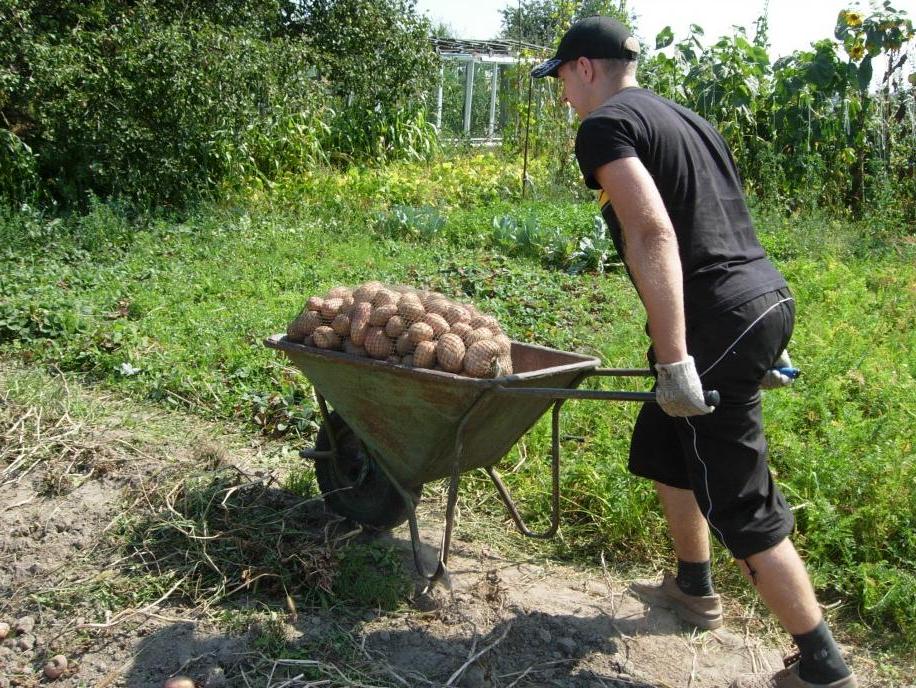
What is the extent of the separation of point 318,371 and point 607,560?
1.57m

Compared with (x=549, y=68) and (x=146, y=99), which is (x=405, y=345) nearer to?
(x=549, y=68)

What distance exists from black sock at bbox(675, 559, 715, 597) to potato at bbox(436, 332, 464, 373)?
119cm

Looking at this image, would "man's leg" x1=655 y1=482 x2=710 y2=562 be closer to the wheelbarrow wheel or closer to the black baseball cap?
the wheelbarrow wheel

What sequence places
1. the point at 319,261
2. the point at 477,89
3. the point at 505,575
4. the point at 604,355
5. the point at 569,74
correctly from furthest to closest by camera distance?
the point at 477,89 → the point at 319,261 → the point at 604,355 → the point at 505,575 → the point at 569,74

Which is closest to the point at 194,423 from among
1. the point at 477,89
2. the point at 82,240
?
the point at 82,240

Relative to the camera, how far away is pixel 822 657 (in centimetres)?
292

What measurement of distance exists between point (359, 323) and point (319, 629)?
112cm

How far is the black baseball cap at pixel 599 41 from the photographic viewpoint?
9.93 ft

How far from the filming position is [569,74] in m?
3.14

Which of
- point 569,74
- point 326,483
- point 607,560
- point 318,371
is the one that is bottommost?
point 607,560

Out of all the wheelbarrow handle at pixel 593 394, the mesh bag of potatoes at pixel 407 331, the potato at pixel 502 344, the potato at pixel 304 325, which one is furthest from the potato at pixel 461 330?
the potato at pixel 304 325

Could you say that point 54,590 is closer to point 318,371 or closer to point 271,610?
point 271,610

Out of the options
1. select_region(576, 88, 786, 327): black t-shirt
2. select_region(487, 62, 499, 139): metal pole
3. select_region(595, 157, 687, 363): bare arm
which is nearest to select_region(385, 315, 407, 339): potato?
select_region(576, 88, 786, 327): black t-shirt

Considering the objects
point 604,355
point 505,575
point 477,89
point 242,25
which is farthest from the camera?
point 477,89
